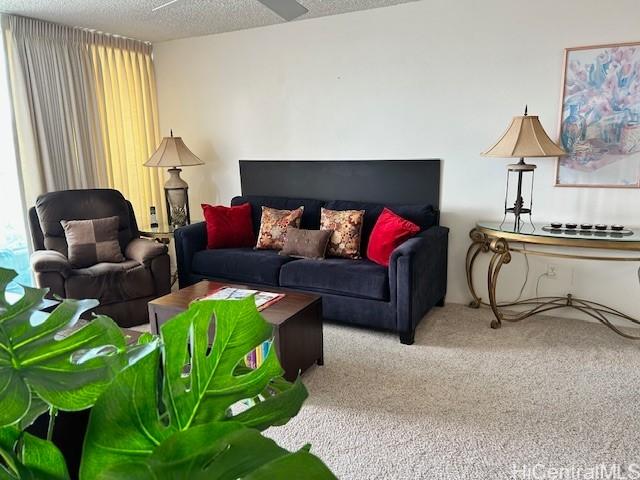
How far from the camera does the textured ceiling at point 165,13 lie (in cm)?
346

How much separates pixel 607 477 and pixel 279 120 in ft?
11.6

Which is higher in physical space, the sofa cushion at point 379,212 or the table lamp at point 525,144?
the table lamp at point 525,144

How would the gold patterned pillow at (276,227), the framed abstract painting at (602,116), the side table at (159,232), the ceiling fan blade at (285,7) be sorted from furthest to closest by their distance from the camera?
the side table at (159,232), the gold patterned pillow at (276,227), the framed abstract painting at (602,116), the ceiling fan blade at (285,7)

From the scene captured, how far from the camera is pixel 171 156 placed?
4.24 meters

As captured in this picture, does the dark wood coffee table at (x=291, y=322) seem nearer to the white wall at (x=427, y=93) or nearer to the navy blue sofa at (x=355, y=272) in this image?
the navy blue sofa at (x=355, y=272)

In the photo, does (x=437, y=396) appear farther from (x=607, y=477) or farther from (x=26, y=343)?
(x=26, y=343)

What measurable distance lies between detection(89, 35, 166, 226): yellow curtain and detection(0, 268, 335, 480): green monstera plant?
4.36m

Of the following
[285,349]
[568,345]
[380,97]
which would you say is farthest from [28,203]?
[568,345]

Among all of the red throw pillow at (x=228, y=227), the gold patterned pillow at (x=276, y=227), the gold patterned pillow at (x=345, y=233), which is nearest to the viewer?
the gold patterned pillow at (x=345, y=233)

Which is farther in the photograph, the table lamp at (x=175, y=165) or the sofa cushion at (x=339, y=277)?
the table lamp at (x=175, y=165)

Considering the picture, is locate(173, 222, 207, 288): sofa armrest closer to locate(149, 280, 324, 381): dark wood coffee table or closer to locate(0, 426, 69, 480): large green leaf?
locate(149, 280, 324, 381): dark wood coffee table

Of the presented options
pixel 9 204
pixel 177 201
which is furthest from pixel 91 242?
pixel 177 201

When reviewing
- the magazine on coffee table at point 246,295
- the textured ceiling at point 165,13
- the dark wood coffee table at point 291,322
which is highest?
the textured ceiling at point 165,13

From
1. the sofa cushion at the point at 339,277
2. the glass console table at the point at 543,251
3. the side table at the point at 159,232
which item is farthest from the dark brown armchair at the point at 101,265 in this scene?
the glass console table at the point at 543,251
